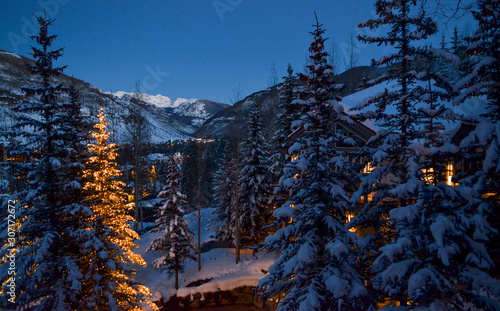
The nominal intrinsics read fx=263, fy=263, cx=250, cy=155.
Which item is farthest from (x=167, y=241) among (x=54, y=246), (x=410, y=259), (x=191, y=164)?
(x=191, y=164)

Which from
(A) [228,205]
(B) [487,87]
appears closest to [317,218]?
(B) [487,87]

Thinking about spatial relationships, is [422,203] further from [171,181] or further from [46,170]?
[171,181]

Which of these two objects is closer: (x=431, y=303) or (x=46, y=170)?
(x=431, y=303)

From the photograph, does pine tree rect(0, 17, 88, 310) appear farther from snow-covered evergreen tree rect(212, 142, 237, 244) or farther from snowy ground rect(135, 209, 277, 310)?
snow-covered evergreen tree rect(212, 142, 237, 244)

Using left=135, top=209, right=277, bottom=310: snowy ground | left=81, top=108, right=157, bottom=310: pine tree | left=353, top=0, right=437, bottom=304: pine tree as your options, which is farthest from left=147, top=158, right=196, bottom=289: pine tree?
left=353, top=0, right=437, bottom=304: pine tree

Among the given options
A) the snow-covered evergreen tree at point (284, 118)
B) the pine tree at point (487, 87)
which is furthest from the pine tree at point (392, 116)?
the snow-covered evergreen tree at point (284, 118)

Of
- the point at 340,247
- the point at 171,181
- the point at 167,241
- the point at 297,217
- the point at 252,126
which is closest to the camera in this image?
the point at 340,247

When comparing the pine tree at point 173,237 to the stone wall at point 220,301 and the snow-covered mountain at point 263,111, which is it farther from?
the snow-covered mountain at point 263,111


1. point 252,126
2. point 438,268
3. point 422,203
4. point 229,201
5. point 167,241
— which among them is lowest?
point 167,241

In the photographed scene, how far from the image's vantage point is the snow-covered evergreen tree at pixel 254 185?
24.9 metres

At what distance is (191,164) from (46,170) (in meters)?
45.4

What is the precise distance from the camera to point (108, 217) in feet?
46.1

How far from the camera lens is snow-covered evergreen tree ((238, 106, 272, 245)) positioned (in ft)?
81.8

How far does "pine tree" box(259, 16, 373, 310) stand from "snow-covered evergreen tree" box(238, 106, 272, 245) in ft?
49.1
